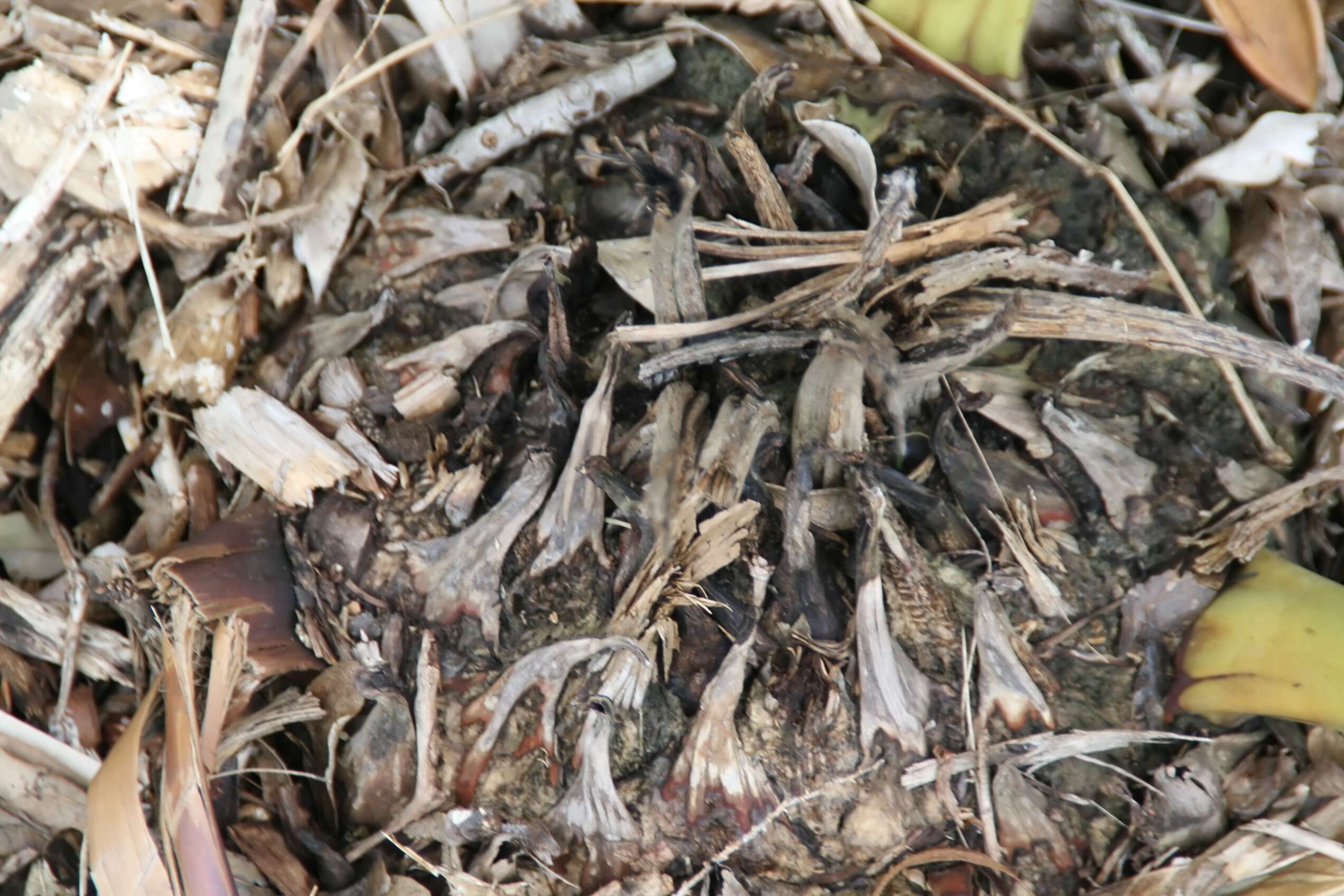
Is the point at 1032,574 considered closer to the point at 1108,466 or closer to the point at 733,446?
the point at 1108,466

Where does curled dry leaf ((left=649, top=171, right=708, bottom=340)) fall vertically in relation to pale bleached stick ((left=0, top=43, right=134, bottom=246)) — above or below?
below

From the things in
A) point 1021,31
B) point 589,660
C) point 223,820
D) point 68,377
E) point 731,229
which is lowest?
point 223,820

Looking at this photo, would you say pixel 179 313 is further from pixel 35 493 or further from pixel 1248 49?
pixel 1248 49

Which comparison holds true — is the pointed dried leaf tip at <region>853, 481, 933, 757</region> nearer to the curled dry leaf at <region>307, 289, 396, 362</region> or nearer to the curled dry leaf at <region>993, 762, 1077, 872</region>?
the curled dry leaf at <region>993, 762, 1077, 872</region>

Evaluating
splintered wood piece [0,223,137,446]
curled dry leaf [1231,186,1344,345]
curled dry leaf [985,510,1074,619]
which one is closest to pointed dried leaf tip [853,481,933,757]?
curled dry leaf [985,510,1074,619]

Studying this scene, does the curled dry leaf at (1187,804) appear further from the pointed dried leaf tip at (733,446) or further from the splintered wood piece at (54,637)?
the splintered wood piece at (54,637)

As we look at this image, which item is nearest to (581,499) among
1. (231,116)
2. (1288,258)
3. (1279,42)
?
(231,116)

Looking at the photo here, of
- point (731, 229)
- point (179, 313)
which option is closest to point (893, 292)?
point (731, 229)
